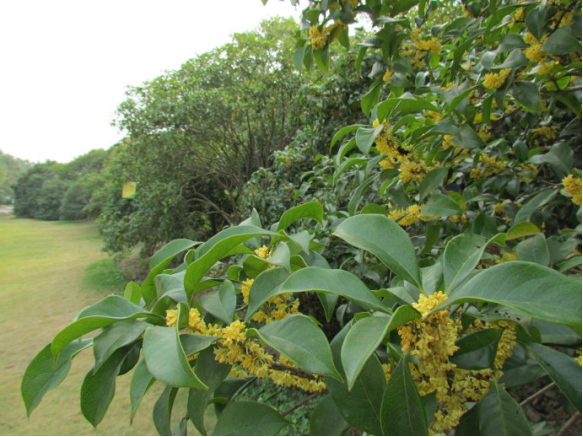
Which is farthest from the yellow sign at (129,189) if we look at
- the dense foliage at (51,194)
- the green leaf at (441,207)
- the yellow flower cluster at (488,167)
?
the dense foliage at (51,194)

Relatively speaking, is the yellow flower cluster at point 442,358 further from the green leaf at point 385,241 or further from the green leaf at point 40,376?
the green leaf at point 40,376

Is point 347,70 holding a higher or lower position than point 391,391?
higher

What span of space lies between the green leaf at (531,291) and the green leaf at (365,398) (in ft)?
0.50

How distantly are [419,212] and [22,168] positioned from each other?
12.6m

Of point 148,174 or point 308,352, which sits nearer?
point 308,352

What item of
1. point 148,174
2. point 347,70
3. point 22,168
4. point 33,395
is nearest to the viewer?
point 33,395

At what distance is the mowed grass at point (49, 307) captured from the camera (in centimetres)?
232

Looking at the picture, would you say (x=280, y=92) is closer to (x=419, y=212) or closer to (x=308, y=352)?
(x=419, y=212)

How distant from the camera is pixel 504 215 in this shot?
1.03 meters

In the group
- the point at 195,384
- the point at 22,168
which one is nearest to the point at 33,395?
the point at 195,384

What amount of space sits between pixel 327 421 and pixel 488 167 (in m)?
0.90

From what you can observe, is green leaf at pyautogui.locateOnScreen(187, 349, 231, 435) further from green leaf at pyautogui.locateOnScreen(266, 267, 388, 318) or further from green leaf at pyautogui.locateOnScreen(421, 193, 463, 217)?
green leaf at pyautogui.locateOnScreen(421, 193, 463, 217)

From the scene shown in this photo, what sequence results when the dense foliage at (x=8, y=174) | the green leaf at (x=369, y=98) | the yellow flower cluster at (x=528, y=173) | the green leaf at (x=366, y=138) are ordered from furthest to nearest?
the dense foliage at (x=8, y=174), the yellow flower cluster at (x=528, y=173), the green leaf at (x=369, y=98), the green leaf at (x=366, y=138)

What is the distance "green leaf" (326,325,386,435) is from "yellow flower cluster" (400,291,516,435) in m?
0.05
